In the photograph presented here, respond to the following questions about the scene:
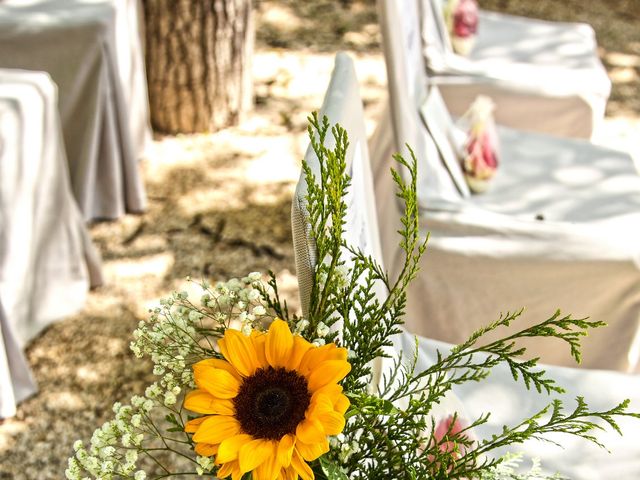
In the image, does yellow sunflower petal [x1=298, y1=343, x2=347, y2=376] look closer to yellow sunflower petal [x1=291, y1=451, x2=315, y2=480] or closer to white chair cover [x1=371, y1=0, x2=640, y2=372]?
yellow sunflower petal [x1=291, y1=451, x2=315, y2=480]

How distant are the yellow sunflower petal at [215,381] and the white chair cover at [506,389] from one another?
43 centimetres

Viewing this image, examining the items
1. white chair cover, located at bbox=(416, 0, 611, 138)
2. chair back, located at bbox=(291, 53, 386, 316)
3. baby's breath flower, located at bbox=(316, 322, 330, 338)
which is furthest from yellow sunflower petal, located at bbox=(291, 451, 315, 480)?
white chair cover, located at bbox=(416, 0, 611, 138)

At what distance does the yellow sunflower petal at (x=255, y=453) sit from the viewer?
2.43 feet

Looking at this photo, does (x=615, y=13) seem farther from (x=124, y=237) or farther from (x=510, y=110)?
(x=124, y=237)

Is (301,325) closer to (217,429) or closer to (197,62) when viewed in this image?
(217,429)

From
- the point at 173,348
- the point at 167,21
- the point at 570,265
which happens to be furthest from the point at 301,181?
Result: the point at 167,21

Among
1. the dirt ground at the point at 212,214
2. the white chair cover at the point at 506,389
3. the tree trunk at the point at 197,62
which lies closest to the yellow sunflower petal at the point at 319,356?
the white chair cover at the point at 506,389

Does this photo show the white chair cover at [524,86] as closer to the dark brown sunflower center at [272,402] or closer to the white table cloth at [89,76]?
the white table cloth at [89,76]

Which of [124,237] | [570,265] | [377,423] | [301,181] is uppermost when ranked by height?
[301,181]

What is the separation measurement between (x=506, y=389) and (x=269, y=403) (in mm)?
839

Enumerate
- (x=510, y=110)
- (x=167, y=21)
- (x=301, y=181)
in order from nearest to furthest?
(x=301, y=181), (x=510, y=110), (x=167, y=21)

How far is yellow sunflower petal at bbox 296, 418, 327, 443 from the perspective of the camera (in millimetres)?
732

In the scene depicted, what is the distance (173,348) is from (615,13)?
15.2ft

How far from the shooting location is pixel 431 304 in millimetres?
1955
